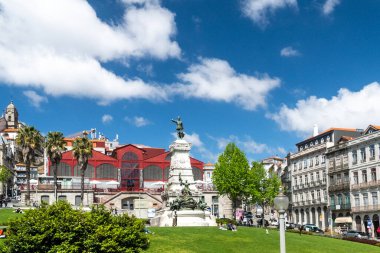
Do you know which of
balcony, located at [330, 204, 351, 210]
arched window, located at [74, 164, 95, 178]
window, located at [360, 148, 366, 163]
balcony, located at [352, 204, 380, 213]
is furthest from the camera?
arched window, located at [74, 164, 95, 178]


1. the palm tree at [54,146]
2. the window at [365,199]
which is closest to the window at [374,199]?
the window at [365,199]

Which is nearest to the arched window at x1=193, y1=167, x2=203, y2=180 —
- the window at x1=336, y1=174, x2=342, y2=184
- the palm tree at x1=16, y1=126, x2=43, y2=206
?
the window at x1=336, y1=174, x2=342, y2=184

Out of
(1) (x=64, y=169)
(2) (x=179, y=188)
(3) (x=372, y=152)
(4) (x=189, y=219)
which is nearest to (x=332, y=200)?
(3) (x=372, y=152)

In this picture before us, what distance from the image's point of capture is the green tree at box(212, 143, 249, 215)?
79188mm

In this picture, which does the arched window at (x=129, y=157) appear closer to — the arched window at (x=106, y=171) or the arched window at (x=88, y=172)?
the arched window at (x=106, y=171)

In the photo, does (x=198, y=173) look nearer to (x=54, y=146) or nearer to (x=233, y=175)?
(x=233, y=175)

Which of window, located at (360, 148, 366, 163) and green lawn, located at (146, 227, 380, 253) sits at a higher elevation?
window, located at (360, 148, 366, 163)

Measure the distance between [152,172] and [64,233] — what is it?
77632 mm

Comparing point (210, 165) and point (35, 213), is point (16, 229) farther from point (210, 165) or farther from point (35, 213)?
point (210, 165)

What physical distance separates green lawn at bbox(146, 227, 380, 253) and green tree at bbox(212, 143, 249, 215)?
33.2 metres

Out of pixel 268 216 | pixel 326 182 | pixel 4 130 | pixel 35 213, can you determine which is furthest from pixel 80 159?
pixel 4 130

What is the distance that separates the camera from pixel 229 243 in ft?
129

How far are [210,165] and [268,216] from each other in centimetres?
2075

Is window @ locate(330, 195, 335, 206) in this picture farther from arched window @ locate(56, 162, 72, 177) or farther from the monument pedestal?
arched window @ locate(56, 162, 72, 177)
